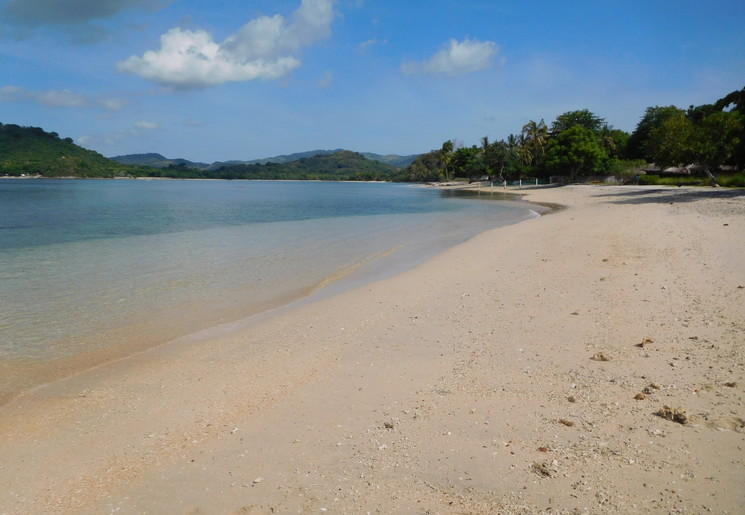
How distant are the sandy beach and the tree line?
3258 cm

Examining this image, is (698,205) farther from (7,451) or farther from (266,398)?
(7,451)

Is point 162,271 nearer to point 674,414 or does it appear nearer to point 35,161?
point 674,414

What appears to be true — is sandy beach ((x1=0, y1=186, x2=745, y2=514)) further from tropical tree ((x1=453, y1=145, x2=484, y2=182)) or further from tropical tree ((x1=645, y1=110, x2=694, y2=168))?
tropical tree ((x1=453, y1=145, x2=484, y2=182))

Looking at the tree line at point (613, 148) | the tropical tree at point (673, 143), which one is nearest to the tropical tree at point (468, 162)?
the tree line at point (613, 148)

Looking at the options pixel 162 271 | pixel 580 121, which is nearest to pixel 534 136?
pixel 580 121

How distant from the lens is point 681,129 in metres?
36.3

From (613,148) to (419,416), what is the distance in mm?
85298

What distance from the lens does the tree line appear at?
3428 centimetres

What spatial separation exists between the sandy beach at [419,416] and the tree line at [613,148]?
32.6m

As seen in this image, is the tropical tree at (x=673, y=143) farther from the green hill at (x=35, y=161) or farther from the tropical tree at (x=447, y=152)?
the green hill at (x=35, y=161)

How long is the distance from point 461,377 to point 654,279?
663cm

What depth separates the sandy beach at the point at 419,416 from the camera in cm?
356

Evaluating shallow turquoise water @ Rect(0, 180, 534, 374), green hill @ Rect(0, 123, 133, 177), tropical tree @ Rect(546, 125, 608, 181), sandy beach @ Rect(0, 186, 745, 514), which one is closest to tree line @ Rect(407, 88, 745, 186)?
tropical tree @ Rect(546, 125, 608, 181)

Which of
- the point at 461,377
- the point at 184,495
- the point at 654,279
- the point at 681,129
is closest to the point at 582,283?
the point at 654,279
